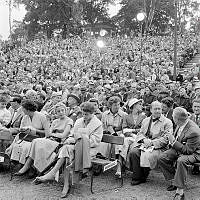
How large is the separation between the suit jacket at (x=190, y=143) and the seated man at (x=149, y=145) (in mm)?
317

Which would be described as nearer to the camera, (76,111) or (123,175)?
(123,175)

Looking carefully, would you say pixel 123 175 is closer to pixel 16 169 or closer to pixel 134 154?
pixel 134 154

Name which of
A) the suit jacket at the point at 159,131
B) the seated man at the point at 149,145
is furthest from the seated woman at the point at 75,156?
the suit jacket at the point at 159,131

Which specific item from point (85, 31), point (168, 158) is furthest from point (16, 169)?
point (85, 31)

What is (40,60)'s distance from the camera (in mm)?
23578

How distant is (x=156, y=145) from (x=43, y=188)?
1.87 meters

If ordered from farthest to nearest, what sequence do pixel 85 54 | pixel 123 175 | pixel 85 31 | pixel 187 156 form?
pixel 85 31 < pixel 85 54 < pixel 123 175 < pixel 187 156

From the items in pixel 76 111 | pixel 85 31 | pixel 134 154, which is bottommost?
pixel 134 154

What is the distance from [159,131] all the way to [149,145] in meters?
0.34

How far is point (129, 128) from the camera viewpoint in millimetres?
6996

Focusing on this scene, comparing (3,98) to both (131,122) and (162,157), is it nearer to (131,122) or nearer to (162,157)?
(131,122)

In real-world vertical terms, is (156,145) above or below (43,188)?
above

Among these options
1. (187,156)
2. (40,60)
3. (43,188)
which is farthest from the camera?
(40,60)

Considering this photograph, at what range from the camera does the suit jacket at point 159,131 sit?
590 cm
